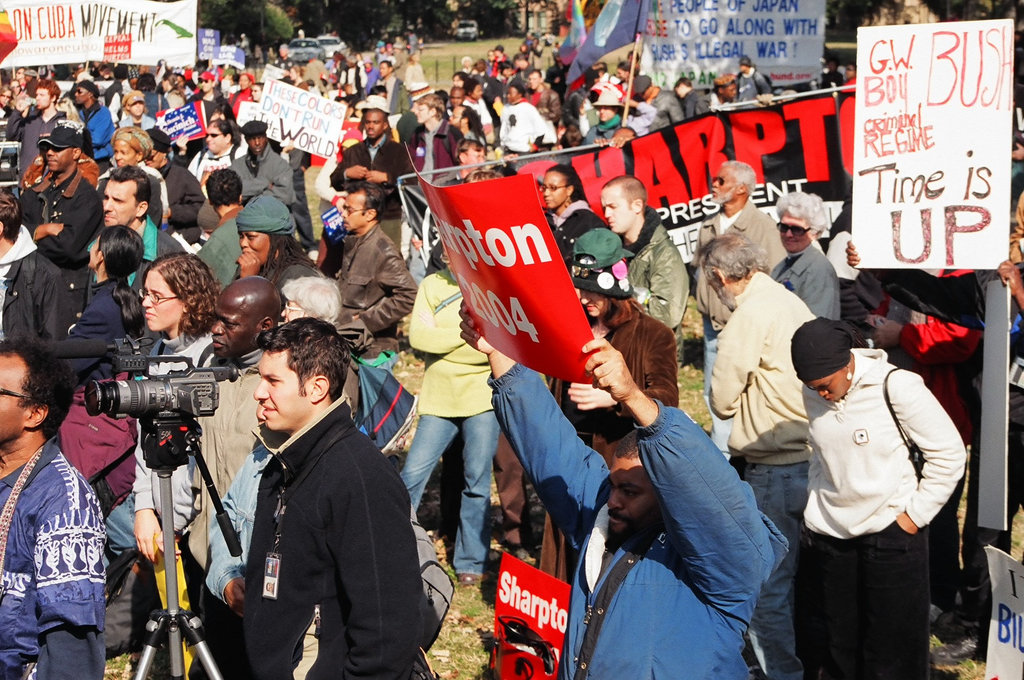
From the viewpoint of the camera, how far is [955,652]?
19.7ft

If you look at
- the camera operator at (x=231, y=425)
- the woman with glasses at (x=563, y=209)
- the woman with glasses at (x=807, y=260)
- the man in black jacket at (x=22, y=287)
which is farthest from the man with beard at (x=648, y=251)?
the man in black jacket at (x=22, y=287)

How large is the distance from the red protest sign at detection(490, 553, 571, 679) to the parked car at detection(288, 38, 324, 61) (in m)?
49.5

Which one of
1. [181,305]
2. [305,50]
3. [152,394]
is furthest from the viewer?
[305,50]

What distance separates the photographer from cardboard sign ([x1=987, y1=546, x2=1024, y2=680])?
4.49 meters

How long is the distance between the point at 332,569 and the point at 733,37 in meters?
11.8

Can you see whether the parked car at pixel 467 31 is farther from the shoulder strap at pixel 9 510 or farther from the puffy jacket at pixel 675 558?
the puffy jacket at pixel 675 558

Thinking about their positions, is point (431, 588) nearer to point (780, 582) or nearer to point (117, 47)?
point (780, 582)

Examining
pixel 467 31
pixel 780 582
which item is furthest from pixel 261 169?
pixel 467 31

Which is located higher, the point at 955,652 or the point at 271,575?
the point at 271,575

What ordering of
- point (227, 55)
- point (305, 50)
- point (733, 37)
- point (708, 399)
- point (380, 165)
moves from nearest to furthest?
point (708, 399) → point (380, 165) → point (733, 37) → point (227, 55) → point (305, 50)

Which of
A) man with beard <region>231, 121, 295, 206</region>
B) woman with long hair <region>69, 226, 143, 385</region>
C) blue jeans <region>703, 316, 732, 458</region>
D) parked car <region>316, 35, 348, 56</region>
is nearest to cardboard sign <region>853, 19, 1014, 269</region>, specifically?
blue jeans <region>703, 316, 732, 458</region>

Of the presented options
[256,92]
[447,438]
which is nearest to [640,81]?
[256,92]

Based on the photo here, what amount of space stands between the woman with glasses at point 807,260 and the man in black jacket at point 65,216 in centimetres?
422

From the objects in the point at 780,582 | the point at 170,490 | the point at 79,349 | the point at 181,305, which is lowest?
the point at 780,582
